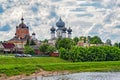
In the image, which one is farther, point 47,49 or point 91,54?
point 47,49

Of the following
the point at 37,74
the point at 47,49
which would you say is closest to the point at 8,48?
the point at 47,49

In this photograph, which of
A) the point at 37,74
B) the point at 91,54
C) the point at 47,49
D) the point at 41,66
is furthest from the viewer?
the point at 47,49

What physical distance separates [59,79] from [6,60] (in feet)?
100

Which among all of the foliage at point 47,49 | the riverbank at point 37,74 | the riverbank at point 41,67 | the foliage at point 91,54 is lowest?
the riverbank at point 37,74

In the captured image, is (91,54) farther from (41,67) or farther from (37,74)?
(37,74)

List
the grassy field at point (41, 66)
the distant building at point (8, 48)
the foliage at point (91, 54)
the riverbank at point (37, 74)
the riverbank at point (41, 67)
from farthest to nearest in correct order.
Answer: the distant building at point (8, 48) < the foliage at point (91, 54) < the grassy field at point (41, 66) < the riverbank at point (41, 67) < the riverbank at point (37, 74)

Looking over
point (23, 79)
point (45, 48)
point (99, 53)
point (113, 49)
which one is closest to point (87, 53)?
point (99, 53)

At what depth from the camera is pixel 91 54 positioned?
404 feet

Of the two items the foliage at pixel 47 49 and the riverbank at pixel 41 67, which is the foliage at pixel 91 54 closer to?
the riverbank at pixel 41 67

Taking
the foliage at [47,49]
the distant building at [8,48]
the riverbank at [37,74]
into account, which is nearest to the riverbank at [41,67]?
the riverbank at [37,74]

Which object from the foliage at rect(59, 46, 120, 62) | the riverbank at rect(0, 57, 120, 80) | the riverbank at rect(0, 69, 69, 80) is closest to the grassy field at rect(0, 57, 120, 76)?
the riverbank at rect(0, 57, 120, 80)

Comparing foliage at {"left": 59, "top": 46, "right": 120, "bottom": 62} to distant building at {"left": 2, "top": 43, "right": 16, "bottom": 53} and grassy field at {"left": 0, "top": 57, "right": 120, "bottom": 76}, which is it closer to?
grassy field at {"left": 0, "top": 57, "right": 120, "bottom": 76}

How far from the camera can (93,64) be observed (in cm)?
10525

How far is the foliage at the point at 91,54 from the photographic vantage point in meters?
122
